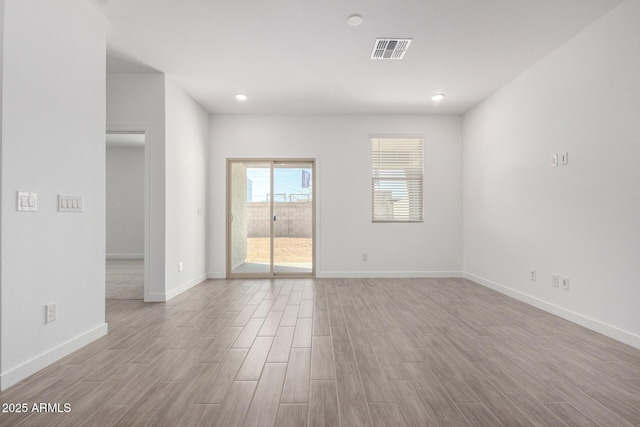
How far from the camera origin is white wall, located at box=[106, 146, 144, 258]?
8023mm

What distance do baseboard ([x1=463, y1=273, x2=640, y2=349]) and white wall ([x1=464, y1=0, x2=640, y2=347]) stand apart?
0.03ft

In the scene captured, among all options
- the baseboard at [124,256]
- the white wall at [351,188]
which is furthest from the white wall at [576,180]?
the baseboard at [124,256]

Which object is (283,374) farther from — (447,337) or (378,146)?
(378,146)

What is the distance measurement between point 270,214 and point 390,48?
10.6 feet

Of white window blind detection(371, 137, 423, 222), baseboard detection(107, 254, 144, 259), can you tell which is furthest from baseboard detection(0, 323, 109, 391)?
baseboard detection(107, 254, 144, 259)

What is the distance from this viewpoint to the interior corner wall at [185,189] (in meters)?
4.06

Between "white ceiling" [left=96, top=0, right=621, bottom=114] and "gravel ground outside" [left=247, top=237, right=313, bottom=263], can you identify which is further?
"gravel ground outside" [left=247, top=237, right=313, bottom=263]

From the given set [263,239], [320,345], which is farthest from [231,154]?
[320,345]

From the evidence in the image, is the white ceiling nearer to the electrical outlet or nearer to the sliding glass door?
the sliding glass door

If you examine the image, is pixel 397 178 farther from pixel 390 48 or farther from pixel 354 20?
pixel 354 20

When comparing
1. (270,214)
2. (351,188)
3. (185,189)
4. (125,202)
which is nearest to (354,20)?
(351,188)

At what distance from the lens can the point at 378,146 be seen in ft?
18.4

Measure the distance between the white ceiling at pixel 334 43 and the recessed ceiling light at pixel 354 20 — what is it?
5cm

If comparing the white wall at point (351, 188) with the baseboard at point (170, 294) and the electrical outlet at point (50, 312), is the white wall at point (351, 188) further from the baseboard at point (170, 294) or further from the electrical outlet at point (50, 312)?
the electrical outlet at point (50, 312)
